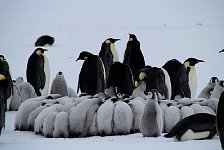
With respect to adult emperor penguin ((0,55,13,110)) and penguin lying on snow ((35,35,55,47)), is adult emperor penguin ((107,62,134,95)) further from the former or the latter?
penguin lying on snow ((35,35,55,47))

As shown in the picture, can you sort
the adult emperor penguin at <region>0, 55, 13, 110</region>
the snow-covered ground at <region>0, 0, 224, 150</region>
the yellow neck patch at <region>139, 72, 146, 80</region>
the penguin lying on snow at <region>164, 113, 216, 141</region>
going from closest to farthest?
the penguin lying on snow at <region>164, 113, 216, 141</region>, the snow-covered ground at <region>0, 0, 224, 150</region>, the yellow neck patch at <region>139, 72, 146, 80</region>, the adult emperor penguin at <region>0, 55, 13, 110</region>

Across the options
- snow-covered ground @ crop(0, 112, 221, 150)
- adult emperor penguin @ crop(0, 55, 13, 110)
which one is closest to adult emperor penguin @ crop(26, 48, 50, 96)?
adult emperor penguin @ crop(0, 55, 13, 110)

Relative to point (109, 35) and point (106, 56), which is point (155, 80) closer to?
point (106, 56)

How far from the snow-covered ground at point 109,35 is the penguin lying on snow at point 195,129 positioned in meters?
0.11

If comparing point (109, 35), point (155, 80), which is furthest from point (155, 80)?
point (109, 35)

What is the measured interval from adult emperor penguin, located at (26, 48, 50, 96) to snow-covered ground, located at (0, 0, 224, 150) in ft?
2.57

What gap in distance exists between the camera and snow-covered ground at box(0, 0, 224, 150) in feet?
10.0

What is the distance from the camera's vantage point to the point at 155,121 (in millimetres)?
3252

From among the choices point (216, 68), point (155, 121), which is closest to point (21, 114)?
point (155, 121)

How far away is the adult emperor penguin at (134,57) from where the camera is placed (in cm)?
562

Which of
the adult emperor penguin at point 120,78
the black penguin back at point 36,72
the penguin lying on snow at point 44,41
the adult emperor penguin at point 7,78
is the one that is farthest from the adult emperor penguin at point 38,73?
the penguin lying on snow at point 44,41

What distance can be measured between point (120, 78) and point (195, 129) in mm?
1625

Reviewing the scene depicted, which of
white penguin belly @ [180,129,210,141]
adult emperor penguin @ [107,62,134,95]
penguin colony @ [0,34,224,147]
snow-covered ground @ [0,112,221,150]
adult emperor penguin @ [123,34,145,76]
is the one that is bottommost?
snow-covered ground @ [0,112,221,150]

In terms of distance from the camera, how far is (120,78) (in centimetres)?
449
